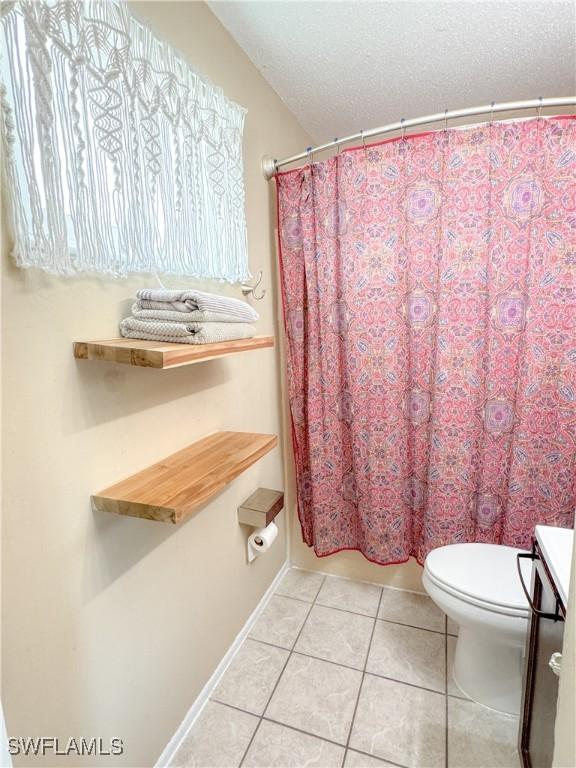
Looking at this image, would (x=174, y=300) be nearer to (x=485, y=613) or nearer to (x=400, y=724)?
(x=485, y=613)

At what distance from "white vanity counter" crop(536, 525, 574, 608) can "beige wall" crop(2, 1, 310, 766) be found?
997mm

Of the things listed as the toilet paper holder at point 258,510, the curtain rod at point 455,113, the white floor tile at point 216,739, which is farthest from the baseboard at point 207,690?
the curtain rod at point 455,113

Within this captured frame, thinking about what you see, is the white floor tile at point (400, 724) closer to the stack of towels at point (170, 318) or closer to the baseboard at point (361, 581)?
the baseboard at point (361, 581)

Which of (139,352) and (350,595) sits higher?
(139,352)

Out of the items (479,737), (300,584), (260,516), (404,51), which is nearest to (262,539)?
(260,516)

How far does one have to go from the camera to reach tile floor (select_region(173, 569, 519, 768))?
120cm

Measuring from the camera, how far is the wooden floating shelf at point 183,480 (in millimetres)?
886

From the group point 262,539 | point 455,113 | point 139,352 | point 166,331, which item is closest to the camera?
point 139,352

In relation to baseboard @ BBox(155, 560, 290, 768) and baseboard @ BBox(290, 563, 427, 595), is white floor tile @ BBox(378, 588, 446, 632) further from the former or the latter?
baseboard @ BBox(155, 560, 290, 768)

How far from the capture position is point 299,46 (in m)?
1.39

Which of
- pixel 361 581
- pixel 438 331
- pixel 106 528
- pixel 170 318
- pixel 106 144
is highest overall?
pixel 106 144

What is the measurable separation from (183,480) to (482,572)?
1077mm

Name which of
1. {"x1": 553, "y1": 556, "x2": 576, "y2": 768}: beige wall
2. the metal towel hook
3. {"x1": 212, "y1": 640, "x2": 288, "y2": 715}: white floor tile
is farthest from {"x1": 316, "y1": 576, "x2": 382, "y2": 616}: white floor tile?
the metal towel hook

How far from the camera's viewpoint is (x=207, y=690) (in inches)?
54.2
